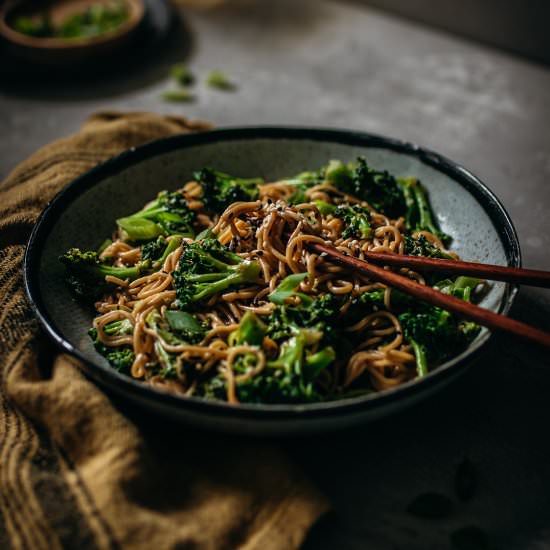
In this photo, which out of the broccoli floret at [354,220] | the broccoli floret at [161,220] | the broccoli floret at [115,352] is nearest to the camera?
the broccoli floret at [115,352]

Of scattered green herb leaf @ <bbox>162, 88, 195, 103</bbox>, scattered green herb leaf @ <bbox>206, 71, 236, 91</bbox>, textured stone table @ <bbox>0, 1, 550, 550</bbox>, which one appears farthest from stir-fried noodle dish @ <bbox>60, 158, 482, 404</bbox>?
scattered green herb leaf @ <bbox>206, 71, 236, 91</bbox>

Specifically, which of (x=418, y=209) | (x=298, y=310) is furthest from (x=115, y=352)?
(x=418, y=209)

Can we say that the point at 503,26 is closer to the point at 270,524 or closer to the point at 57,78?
the point at 57,78

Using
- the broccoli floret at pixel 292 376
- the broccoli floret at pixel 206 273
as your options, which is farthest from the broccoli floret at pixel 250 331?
the broccoli floret at pixel 206 273

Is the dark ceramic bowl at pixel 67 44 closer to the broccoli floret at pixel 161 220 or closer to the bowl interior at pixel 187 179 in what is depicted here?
the bowl interior at pixel 187 179

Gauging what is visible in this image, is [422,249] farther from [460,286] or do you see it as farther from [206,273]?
[206,273]

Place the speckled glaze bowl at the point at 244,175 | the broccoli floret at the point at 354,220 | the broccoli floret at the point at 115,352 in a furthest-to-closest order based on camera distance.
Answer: the broccoli floret at the point at 354,220 < the broccoli floret at the point at 115,352 < the speckled glaze bowl at the point at 244,175
